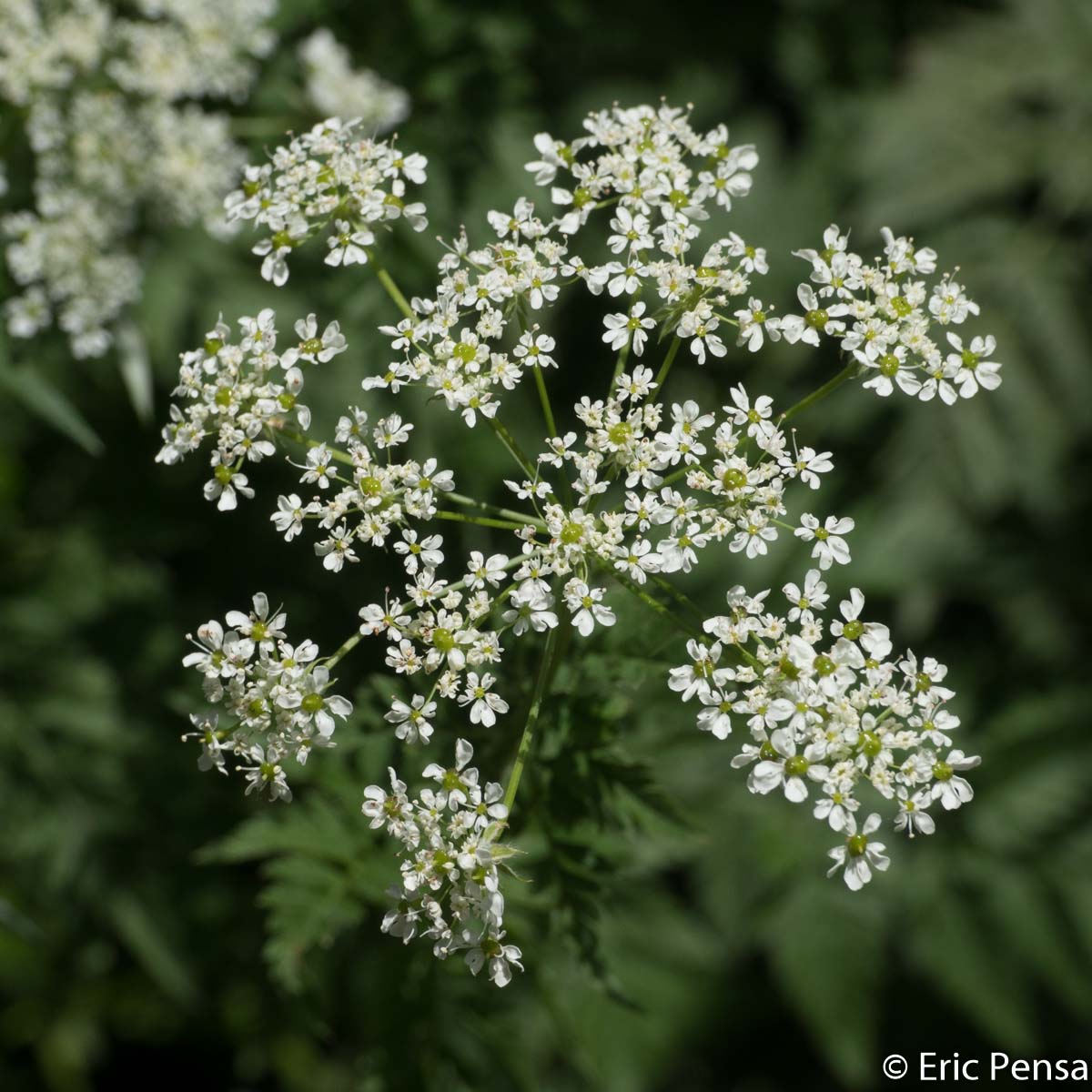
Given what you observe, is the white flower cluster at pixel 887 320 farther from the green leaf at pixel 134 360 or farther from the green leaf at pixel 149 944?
the green leaf at pixel 149 944

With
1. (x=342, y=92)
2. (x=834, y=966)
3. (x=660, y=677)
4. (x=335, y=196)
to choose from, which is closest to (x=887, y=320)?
(x=660, y=677)

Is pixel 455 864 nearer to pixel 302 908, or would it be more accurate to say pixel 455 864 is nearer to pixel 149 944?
pixel 302 908

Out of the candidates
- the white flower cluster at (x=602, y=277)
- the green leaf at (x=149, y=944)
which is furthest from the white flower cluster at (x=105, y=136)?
the green leaf at (x=149, y=944)

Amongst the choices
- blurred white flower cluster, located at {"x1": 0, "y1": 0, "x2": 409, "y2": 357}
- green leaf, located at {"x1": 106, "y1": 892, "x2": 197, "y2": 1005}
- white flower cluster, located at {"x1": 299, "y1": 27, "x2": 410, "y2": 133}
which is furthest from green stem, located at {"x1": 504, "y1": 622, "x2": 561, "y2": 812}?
green leaf, located at {"x1": 106, "y1": 892, "x2": 197, "y2": 1005}

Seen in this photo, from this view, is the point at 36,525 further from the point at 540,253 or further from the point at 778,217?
the point at 778,217

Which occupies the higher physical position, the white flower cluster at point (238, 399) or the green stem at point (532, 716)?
the white flower cluster at point (238, 399)

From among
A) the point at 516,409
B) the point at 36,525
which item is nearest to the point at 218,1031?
the point at 36,525
